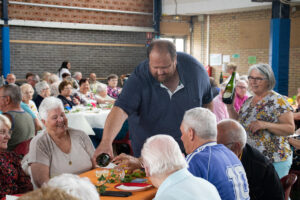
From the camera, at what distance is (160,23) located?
51.0 ft

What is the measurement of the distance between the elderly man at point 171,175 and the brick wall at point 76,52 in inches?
452

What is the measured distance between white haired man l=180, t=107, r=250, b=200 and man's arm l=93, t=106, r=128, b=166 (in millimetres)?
481

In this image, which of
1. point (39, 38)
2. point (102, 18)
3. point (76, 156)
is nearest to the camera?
point (76, 156)

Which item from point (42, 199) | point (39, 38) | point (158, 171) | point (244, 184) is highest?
point (39, 38)

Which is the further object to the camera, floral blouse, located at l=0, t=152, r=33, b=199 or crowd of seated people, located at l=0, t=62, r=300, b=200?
floral blouse, located at l=0, t=152, r=33, b=199

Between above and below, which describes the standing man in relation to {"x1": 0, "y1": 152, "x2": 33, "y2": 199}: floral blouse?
above

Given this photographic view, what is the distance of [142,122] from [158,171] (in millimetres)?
1146

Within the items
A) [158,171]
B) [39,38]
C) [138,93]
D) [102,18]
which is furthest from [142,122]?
[102,18]

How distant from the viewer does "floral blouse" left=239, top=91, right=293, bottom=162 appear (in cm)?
366

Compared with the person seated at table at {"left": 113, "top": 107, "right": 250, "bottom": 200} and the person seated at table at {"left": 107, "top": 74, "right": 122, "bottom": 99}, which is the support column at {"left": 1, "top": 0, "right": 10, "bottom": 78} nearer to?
the person seated at table at {"left": 107, "top": 74, "right": 122, "bottom": 99}

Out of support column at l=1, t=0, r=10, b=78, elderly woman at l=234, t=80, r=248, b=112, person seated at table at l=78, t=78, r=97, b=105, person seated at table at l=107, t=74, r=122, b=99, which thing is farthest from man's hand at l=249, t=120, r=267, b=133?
support column at l=1, t=0, r=10, b=78

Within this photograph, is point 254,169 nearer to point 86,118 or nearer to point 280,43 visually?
point 86,118

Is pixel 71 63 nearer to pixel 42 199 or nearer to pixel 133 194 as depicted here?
pixel 133 194

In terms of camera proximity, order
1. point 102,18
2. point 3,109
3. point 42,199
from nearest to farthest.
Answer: point 42,199, point 3,109, point 102,18
